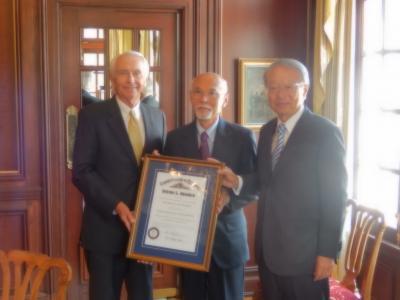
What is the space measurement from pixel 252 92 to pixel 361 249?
1.43 meters

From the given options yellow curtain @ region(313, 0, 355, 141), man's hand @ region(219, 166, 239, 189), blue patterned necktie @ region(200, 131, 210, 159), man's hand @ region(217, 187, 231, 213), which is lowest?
man's hand @ region(217, 187, 231, 213)

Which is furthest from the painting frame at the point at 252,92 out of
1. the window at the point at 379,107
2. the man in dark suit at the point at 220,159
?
the man in dark suit at the point at 220,159

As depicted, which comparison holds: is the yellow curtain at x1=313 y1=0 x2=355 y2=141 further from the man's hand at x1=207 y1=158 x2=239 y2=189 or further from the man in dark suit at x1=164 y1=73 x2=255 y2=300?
the man's hand at x1=207 y1=158 x2=239 y2=189

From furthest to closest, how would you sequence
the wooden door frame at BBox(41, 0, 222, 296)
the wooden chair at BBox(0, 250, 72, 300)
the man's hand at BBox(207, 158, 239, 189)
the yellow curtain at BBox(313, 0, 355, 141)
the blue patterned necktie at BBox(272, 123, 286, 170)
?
the wooden door frame at BBox(41, 0, 222, 296), the yellow curtain at BBox(313, 0, 355, 141), the man's hand at BBox(207, 158, 239, 189), the blue patterned necktie at BBox(272, 123, 286, 170), the wooden chair at BBox(0, 250, 72, 300)

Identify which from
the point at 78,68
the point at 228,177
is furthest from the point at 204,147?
the point at 78,68

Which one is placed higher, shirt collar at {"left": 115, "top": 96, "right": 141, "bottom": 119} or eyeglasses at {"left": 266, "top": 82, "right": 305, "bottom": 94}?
eyeglasses at {"left": 266, "top": 82, "right": 305, "bottom": 94}

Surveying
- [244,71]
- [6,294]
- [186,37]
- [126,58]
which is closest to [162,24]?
[186,37]

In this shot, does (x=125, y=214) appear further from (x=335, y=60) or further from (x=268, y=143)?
(x=335, y=60)

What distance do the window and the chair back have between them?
195 mm

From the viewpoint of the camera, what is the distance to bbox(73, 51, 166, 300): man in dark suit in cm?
213

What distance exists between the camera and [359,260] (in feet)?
8.04

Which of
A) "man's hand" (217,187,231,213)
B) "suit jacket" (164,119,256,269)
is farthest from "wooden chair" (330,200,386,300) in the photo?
"man's hand" (217,187,231,213)

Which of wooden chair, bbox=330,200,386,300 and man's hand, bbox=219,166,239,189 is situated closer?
man's hand, bbox=219,166,239,189

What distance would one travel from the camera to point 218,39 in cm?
338
